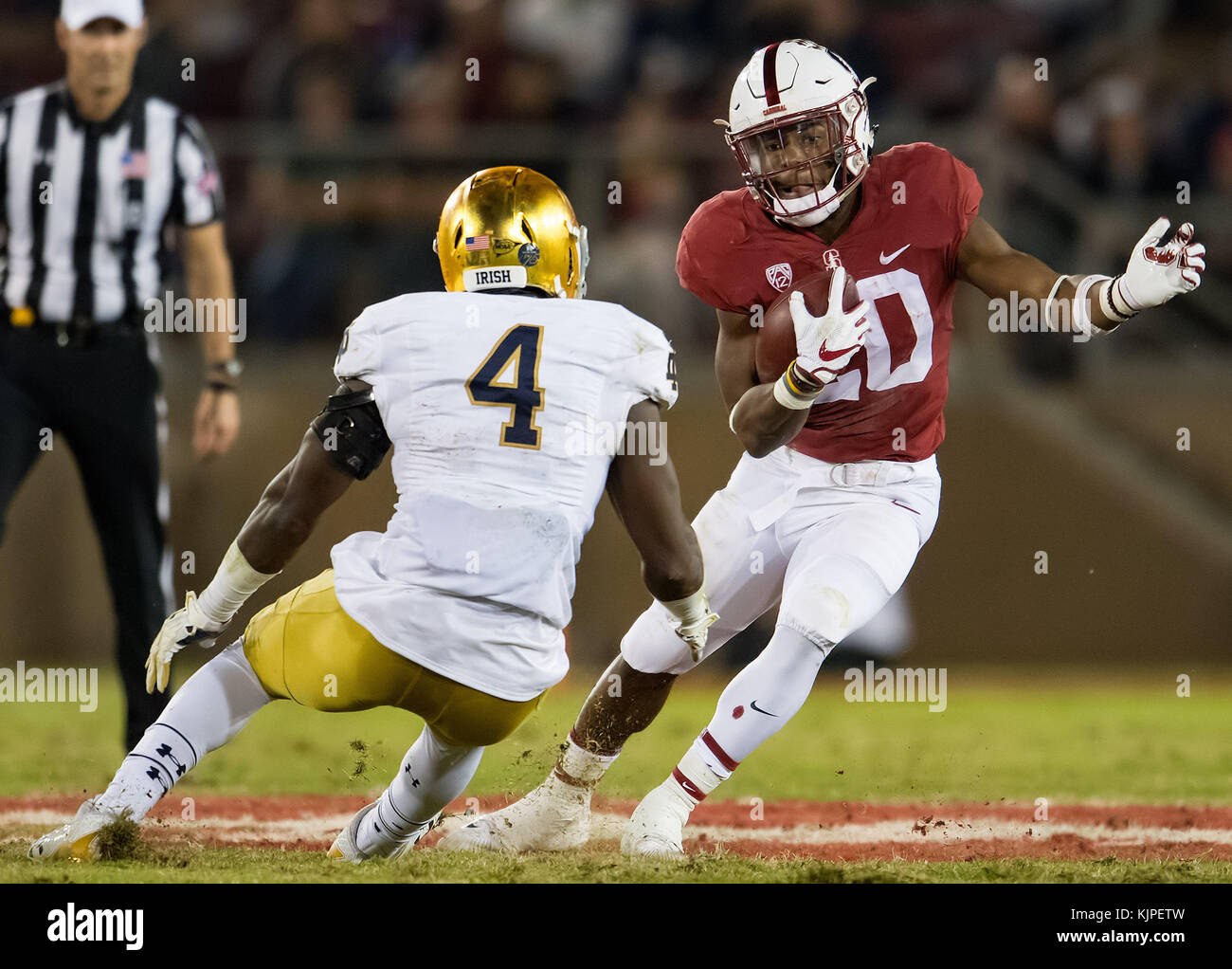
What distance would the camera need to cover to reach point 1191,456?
324 inches

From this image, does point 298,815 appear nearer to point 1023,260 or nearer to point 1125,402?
point 1023,260

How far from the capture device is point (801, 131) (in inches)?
147

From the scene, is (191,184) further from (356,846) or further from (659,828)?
(659,828)

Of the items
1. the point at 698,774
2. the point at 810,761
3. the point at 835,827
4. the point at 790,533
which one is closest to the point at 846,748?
the point at 810,761

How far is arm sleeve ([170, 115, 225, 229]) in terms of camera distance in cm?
473

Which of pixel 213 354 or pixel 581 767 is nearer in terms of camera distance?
pixel 581 767

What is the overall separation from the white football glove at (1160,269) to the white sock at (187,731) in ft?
6.48

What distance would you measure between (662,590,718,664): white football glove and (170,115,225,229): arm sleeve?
212cm

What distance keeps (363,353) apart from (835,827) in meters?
1.81

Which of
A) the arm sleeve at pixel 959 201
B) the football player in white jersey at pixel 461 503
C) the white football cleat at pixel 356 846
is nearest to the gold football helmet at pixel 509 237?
the football player in white jersey at pixel 461 503

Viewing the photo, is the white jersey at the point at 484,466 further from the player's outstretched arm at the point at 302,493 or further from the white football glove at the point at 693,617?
the white football glove at the point at 693,617

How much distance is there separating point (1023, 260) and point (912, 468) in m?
0.54

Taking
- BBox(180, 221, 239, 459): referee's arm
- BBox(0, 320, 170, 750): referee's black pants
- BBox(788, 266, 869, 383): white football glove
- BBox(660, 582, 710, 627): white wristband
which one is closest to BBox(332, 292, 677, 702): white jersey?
BBox(660, 582, 710, 627): white wristband

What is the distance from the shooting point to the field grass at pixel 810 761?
320 cm
